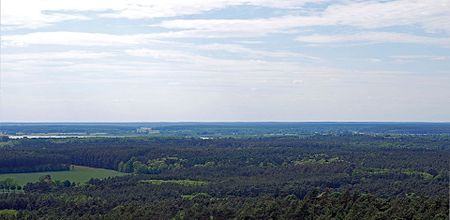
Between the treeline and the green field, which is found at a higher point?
the treeline

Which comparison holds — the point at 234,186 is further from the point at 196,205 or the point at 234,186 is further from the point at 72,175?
the point at 72,175

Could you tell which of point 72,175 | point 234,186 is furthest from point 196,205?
point 72,175

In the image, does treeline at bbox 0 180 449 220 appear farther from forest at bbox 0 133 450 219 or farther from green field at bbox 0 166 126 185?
green field at bbox 0 166 126 185

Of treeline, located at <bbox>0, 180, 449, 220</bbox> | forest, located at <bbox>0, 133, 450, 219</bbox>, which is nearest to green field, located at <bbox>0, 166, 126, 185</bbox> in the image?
forest, located at <bbox>0, 133, 450, 219</bbox>

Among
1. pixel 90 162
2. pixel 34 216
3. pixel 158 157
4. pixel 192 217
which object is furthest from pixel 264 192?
pixel 90 162

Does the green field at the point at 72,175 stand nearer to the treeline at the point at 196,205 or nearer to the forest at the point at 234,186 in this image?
the forest at the point at 234,186

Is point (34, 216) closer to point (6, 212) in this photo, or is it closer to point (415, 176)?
point (6, 212)
